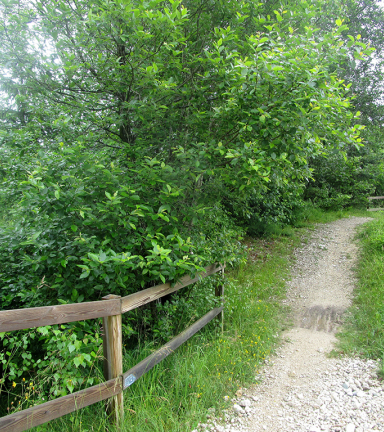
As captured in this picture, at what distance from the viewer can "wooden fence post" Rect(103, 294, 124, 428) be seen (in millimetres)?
2732

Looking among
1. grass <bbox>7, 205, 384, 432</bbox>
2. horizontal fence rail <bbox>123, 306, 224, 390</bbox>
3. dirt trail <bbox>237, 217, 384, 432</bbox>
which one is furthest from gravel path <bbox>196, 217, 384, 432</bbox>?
horizontal fence rail <bbox>123, 306, 224, 390</bbox>

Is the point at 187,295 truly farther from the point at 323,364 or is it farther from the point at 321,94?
the point at 321,94

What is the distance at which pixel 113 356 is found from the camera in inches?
108

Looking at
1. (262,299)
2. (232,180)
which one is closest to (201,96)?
(232,180)

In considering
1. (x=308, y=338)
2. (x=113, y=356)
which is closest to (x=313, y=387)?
(x=308, y=338)

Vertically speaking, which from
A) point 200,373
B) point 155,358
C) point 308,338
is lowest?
point 308,338

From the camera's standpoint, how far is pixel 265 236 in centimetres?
1088

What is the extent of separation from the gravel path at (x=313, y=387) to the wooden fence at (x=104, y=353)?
92 cm

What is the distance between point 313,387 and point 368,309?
2503 mm

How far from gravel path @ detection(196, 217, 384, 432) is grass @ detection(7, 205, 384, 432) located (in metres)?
0.20

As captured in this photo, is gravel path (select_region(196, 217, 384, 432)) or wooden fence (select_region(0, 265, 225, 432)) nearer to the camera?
wooden fence (select_region(0, 265, 225, 432))

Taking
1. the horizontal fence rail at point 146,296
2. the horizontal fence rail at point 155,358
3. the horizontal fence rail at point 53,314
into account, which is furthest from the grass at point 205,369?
the horizontal fence rail at point 53,314

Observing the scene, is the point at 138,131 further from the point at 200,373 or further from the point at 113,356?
the point at 200,373

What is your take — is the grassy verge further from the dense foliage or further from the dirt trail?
the dense foliage
